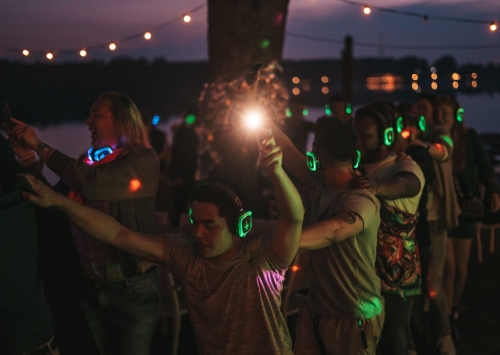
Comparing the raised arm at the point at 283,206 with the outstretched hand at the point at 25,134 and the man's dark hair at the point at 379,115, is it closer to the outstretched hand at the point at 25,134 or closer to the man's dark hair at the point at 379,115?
the outstretched hand at the point at 25,134

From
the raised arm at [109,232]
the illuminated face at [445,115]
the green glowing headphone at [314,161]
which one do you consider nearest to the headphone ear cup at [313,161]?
the green glowing headphone at [314,161]

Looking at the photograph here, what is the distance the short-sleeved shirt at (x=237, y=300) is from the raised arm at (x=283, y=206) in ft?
0.20

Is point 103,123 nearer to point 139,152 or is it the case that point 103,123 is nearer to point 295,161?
point 139,152

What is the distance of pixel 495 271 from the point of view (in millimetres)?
7359

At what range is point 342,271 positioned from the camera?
307cm

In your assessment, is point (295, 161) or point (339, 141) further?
point (295, 161)

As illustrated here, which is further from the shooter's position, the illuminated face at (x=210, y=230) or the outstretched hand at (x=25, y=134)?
the outstretched hand at (x=25, y=134)

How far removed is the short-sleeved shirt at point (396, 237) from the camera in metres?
3.66

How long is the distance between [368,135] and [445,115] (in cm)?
210

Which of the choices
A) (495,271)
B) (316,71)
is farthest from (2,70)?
(316,71)

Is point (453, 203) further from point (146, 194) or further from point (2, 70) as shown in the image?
point (2, 70)

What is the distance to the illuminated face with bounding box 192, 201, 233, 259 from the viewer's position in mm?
2500

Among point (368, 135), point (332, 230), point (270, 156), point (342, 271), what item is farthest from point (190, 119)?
point (270, 156)

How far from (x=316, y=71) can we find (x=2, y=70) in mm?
32318
